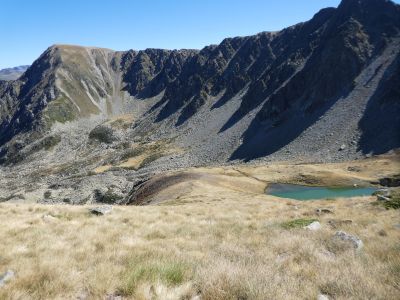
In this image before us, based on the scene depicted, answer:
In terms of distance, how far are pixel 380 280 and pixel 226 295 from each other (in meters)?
3.41

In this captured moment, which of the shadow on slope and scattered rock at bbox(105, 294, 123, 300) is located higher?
scattered rock at bbox(105, 294, 123, 300)

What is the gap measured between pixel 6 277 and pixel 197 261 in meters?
4.33

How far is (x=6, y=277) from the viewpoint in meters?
8.15

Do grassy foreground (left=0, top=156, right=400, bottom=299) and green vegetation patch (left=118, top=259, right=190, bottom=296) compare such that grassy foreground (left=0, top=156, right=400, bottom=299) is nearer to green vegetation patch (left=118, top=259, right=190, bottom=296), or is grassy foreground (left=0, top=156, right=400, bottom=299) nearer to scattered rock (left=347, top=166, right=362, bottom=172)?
green vegetation patch (left=118, top=259, right=190, bottom=296)

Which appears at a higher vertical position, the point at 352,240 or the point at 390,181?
the point at 352,240

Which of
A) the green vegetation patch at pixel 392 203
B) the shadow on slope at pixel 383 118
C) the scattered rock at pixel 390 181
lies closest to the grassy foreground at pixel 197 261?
the green vegetation patch at pixel 392 203

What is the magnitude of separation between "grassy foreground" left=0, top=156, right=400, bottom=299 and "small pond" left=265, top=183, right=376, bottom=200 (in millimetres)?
50007

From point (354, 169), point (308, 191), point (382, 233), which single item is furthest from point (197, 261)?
point (354, 169)

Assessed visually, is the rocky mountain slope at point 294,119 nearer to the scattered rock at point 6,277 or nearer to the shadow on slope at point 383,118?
the shadow on slope at point 383,118

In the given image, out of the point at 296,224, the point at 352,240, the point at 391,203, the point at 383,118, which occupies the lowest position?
the point at 383,118

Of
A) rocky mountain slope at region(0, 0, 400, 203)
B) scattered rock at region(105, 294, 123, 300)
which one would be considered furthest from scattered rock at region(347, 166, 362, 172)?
scattered rock at region(105, 294, 123, 300)

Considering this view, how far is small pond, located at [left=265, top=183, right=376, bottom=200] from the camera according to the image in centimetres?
6519

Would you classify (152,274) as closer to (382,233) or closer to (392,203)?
(382,233)

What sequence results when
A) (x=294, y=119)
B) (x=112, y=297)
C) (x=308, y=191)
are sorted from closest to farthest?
(x=112, y=297), (x=308, y=191), (x=294, y=119)
